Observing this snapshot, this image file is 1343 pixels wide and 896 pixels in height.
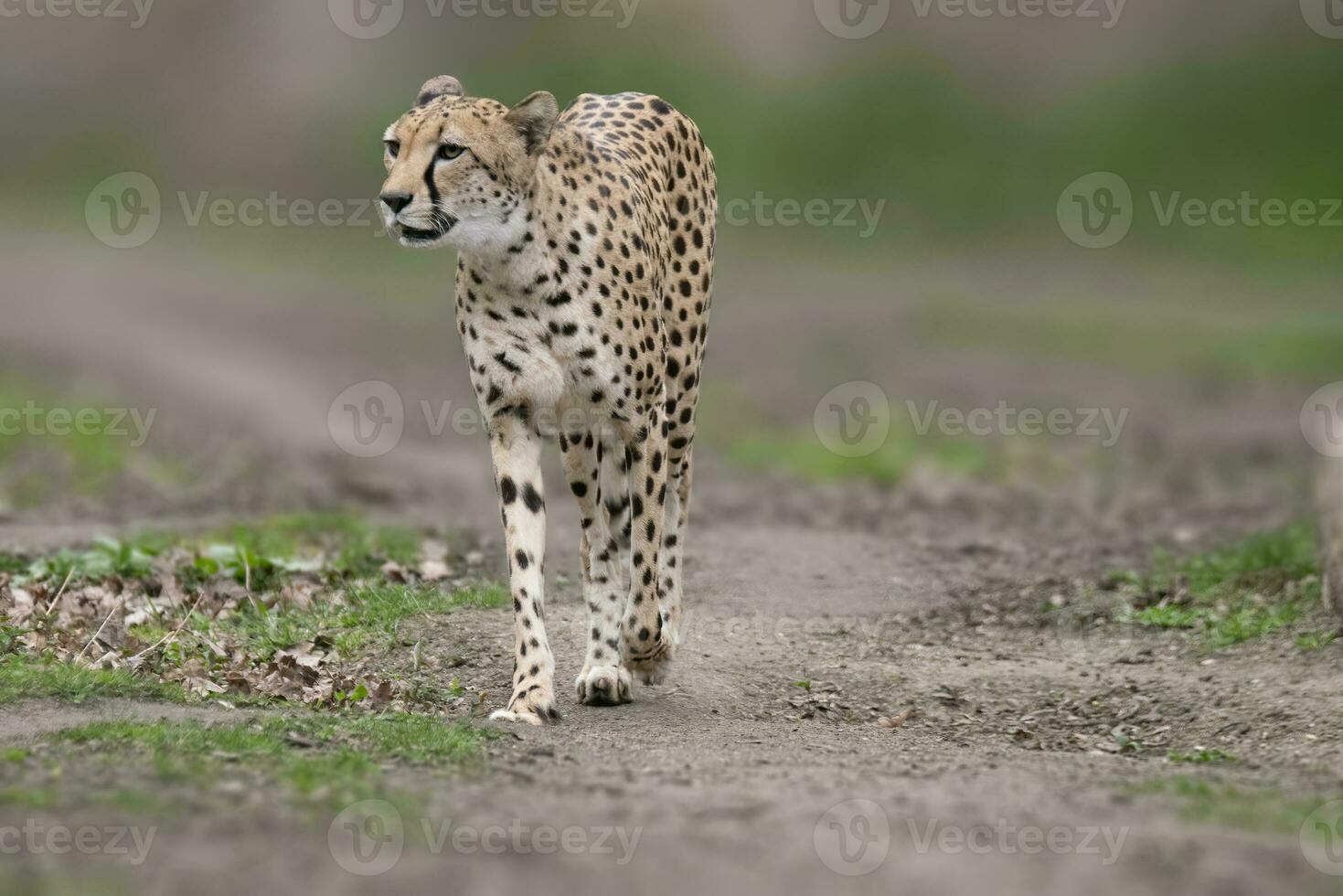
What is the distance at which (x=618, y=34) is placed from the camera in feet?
69.0

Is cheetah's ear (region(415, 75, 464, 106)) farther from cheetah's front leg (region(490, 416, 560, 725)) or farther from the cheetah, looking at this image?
cheetah's front leg (region(490, 416, 560, 725))

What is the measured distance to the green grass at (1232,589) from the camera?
7512 millimetres

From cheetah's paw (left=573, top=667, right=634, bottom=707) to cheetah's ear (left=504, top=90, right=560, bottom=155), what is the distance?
1771 mm

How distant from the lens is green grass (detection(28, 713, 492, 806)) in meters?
4.63

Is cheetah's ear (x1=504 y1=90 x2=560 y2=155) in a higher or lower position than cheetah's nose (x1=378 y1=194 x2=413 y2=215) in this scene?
higher

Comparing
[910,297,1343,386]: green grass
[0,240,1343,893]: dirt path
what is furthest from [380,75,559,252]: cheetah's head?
[910,297,1343,386]: green grass

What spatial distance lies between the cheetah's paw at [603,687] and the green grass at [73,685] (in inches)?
52.2

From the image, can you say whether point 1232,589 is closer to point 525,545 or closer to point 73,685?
point 525,545

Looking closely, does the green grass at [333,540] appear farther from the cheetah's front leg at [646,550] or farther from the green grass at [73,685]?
the cheetah's front leg at [646,550]

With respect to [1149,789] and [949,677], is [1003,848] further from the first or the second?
[949,677]

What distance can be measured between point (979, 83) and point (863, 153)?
1.51m

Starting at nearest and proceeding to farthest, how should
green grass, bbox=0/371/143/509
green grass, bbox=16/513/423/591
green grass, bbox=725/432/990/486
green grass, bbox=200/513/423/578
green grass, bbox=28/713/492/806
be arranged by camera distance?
green grass, bbox=28/713/492/806, green grass, bbox=16/513/423/591, green grass, bbox=200/513/423/578, green grass, bbox=0/371/143/509, green grass, bbox=725/432/990/486

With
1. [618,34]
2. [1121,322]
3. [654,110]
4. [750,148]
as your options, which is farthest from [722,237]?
[654,110]

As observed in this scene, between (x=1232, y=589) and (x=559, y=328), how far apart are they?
149 inches
